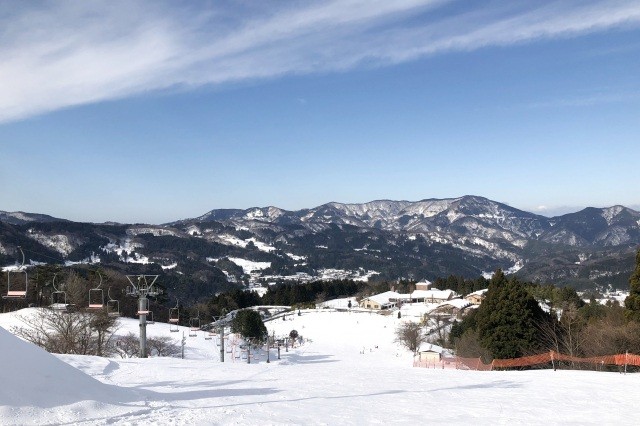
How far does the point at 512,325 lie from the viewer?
3584 cm

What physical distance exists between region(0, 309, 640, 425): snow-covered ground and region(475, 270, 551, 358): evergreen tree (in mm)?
14036

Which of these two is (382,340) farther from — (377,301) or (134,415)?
(134,415)

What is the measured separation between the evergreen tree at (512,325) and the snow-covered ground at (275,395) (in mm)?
14036

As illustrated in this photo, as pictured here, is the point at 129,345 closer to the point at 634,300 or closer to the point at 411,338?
the point at 411,338

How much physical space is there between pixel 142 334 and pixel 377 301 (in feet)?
289

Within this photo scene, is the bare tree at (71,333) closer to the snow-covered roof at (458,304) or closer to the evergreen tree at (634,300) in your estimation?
the evergreen tree at (634,300)

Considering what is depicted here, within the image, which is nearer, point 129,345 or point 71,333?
A: point 71,333

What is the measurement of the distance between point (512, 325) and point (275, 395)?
26.7 m

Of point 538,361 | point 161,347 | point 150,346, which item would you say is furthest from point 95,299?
point 538,361

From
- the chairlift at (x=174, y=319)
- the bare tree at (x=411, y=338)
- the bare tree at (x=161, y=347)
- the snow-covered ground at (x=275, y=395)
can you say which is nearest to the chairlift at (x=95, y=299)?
the snow-covered ground at (x=275, y=395)

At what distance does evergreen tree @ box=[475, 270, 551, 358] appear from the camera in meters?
35.2

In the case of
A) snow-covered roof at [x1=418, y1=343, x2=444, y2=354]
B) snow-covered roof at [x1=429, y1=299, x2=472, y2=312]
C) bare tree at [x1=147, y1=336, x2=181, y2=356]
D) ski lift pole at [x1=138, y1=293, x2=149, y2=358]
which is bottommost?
snow-covered roof at [x1=418, y1=343, x2=444, y2=354]

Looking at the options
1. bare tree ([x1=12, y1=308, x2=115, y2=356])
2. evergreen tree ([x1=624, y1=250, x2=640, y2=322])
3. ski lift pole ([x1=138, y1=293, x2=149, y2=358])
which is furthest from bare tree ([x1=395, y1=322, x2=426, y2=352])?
ski lift pole ([x1=138, y1=293, x2=149, y2=358])

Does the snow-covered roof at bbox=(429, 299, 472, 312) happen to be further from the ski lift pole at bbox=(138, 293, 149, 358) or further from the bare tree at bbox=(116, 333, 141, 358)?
the ski lift pole at bbox=(138, 293, 149, 358)
